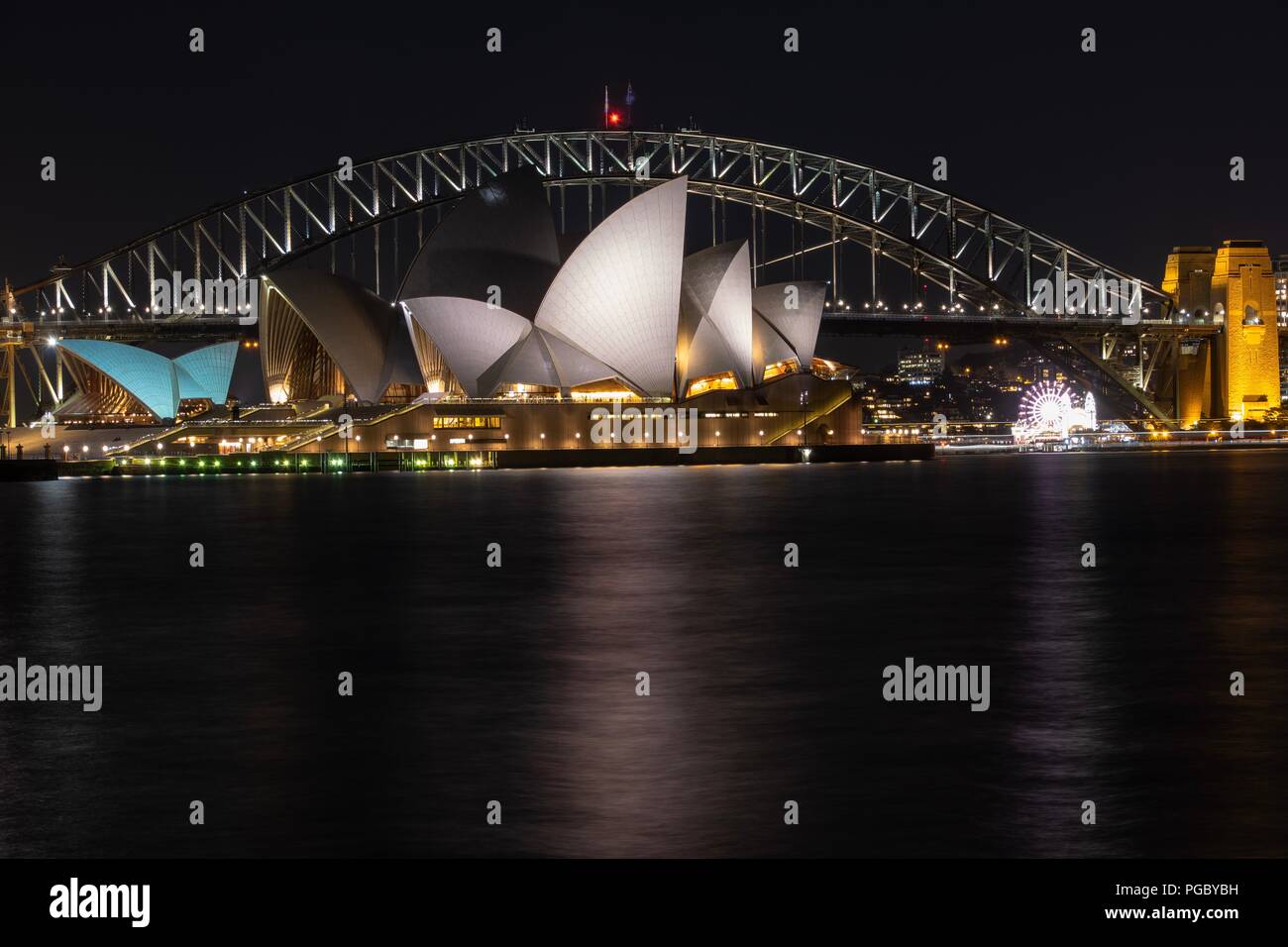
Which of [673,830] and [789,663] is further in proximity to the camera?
[789,663]

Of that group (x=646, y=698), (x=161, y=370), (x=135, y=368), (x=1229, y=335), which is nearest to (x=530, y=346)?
(x=135, y=368)

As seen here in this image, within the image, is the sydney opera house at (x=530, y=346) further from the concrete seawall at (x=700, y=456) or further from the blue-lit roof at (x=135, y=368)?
the blue-lit roof at (x=135, y=368)

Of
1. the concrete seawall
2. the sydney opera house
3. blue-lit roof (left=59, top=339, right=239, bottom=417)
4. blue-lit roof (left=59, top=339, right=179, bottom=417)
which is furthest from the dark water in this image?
blue-lit roof (left=59, top=339, right=239, bottom=417)

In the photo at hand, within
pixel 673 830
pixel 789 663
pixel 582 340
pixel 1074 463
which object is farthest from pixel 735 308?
pixel 673 830

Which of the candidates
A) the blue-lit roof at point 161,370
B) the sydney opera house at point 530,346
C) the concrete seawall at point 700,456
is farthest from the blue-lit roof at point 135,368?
the concrete seawall at point 700,456

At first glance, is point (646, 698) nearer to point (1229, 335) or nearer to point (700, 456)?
point (700, 456)
